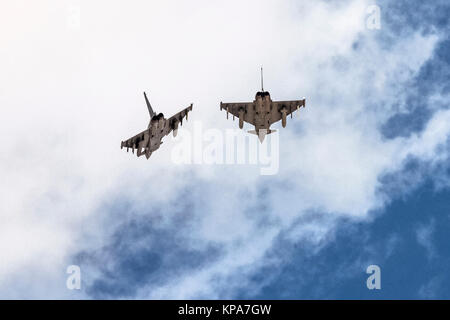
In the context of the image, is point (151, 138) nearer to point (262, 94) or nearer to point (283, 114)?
point (262, 94)

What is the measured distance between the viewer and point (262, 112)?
10238 centimetres

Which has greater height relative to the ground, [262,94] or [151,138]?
[262,94]

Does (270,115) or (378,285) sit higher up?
(270,115)

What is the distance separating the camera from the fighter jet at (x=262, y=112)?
103m

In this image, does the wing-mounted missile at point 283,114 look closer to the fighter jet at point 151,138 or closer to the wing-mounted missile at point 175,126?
the fighter jet at point 151,138

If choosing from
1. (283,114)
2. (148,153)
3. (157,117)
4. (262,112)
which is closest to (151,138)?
(148,153)

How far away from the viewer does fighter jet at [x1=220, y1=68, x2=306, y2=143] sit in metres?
103

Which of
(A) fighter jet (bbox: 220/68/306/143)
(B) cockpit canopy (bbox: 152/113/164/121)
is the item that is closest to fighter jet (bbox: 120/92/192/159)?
(B) cockpit canopy (bbox: 152/113/164/121)
